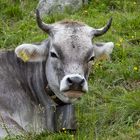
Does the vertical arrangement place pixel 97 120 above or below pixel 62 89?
below

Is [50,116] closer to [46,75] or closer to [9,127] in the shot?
[46,75]

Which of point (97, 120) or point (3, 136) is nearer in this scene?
point (3, 136)

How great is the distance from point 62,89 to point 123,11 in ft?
16.2

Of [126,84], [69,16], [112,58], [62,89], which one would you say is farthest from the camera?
[69,16]

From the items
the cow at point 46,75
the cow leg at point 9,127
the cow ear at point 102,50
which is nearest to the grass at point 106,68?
the cow leg at point 9,127

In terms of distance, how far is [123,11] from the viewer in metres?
11.9

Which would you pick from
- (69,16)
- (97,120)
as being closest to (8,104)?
(97,120)

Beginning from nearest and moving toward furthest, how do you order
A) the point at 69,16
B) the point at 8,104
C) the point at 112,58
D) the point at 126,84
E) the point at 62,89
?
the point at 62,89
the point at 8,104
the point at 126,84
the point at 112,58
the point at 69,16

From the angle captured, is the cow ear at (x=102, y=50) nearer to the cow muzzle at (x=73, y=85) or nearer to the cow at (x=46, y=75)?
the cow at (x=46, y=75)

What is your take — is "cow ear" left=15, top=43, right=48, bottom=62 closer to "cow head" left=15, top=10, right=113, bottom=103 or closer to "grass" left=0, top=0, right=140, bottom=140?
"cow head" left=15, top=10, right=113, bottom=103

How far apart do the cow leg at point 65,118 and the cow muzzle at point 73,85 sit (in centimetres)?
69

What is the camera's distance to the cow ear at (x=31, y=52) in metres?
7.90

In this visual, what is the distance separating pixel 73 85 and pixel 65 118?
101 centimetres

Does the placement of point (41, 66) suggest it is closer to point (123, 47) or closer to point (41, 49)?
point (41, 49)
